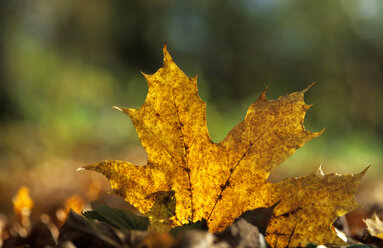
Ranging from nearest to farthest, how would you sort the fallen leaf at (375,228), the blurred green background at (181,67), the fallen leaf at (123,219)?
the fallen leaf at (123,219) → the fallen leaf at (375,228) → the blurred green background at (181,67)

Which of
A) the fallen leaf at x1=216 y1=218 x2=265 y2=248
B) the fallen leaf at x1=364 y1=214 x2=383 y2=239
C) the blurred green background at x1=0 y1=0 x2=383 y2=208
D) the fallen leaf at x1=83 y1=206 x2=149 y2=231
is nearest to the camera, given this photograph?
the fallen leaf at x1=216 y1=218 x2=265 y2=248

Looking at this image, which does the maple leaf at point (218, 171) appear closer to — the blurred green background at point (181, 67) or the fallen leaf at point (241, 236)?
the fallen leaf at point (241, 236)

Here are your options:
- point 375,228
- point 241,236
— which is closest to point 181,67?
point 375,228

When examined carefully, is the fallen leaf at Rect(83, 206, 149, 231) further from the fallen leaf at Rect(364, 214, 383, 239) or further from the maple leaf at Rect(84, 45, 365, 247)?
the fallen leaf at Rect(364, 214, 383, 239)

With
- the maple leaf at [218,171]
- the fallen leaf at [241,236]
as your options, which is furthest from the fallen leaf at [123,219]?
the fallen leaf at [241,236]

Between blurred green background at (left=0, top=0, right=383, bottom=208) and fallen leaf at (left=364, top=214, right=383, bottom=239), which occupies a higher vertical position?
blurred green background at (left=0, top=0, right=383, bottom=208)

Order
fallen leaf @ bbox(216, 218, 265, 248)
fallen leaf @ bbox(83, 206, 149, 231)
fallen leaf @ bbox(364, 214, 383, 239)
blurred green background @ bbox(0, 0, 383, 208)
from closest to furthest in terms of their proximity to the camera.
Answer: fallen leaf @ bbox(216, 218, 265, 248), fallen leaf @ bbox(83, 206, 149, 231), fallen leaf @ bbox(364, 214, 383, 239), blurred green background @ bbox(0, 0, 383, 208)

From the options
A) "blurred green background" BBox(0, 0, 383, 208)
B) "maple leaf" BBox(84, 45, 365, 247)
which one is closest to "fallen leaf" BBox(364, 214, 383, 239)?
"maple leaf" BBox(84, 45, 365, 247)

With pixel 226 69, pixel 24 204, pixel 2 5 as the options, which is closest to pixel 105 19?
pixel 226 69

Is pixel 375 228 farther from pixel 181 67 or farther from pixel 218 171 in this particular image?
pixel 181 67
